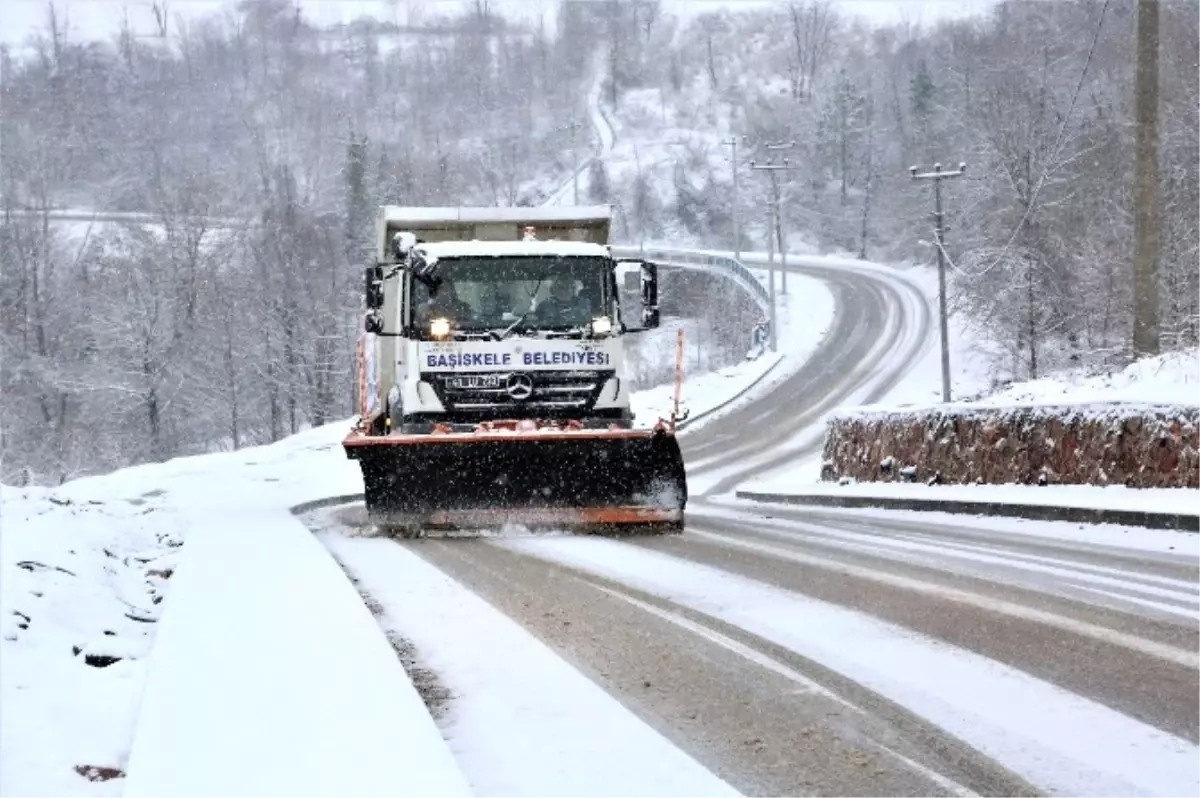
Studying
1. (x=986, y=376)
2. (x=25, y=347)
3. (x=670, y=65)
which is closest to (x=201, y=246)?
(x=25, y=347)

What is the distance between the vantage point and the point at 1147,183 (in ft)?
66.3

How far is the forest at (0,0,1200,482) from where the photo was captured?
49625 millimetres

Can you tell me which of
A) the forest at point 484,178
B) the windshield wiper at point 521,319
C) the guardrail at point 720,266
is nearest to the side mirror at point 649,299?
the windshield wiper at point 521,319

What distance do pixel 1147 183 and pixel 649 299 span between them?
11.2m

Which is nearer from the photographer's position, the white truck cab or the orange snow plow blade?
the orange snow plow blade

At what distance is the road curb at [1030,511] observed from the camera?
35.4ft

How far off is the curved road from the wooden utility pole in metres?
10.4

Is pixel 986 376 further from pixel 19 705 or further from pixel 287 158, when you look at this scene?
pixel 287 158

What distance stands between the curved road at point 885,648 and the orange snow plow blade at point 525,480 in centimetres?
71

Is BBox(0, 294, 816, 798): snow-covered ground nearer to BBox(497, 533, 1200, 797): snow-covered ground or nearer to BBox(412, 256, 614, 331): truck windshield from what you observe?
BBox(497, 533, 1200, 797): snow-covered ground

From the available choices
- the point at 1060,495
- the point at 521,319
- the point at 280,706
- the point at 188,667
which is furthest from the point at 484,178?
the point at 280,706

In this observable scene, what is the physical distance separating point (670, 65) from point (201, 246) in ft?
364

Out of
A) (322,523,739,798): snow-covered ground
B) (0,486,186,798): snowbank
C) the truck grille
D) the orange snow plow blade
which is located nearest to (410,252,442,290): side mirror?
the truck grille

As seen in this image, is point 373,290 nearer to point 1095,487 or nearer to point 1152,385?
point 1095,487
